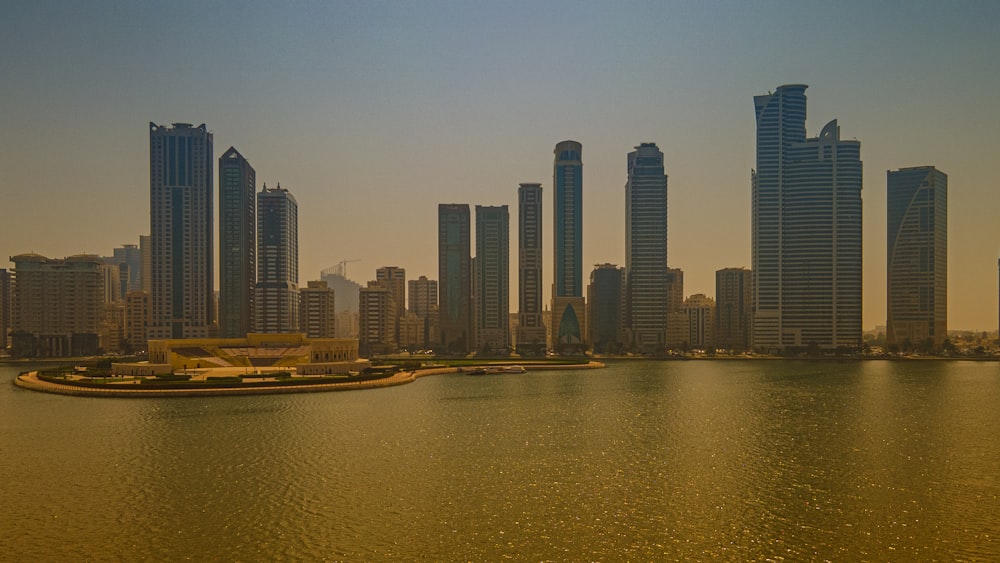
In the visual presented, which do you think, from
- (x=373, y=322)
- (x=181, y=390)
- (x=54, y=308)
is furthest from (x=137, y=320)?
(x=181, y=390)

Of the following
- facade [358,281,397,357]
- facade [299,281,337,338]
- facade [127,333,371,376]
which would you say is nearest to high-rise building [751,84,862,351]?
facade [358,281,397,357]

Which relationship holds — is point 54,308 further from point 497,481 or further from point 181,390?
point 497,481

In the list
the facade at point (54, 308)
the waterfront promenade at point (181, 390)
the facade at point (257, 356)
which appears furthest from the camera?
the facade at point (54, 308)

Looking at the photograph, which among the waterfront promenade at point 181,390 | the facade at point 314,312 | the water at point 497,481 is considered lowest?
the waterfront promenade at point 181,390

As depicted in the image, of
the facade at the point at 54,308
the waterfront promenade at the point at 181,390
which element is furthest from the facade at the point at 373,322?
the waterfront promenade at the point at 181,390

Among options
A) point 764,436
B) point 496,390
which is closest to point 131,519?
point 764,436

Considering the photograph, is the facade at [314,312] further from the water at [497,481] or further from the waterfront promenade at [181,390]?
the water at [497,481]

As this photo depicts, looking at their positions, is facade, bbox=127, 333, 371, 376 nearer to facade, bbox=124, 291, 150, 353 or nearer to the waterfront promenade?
the waterfront promenade
